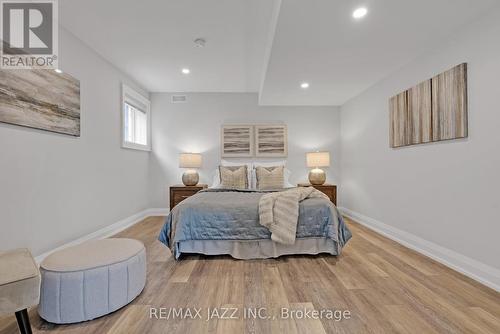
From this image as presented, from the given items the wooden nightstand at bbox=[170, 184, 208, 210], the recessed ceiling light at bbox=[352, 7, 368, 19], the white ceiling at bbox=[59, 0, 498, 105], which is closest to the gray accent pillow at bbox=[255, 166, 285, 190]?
the wooden nightstand at bbox=[170, 184, 208, 210]

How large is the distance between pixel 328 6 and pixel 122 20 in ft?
6.64

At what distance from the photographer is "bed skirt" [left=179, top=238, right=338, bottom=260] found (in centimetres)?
249

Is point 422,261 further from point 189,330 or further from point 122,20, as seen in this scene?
point 122,20

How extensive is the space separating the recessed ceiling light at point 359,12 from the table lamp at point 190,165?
3293 millimetres

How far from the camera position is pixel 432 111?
2471mm

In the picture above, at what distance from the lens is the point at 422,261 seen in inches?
94.0

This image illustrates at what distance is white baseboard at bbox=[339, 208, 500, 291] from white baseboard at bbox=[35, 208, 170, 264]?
150 inches

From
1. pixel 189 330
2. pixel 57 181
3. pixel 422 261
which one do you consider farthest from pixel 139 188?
pixel 422 261

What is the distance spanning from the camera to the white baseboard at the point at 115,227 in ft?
8.13

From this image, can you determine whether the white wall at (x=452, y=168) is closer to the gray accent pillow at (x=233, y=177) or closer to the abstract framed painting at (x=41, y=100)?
the gray accent pillow at (x=233, y=177)

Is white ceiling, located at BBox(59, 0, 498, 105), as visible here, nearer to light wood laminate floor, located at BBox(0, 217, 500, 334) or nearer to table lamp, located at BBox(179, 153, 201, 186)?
table lamp, located at BBox(179, 153, 201, 186)

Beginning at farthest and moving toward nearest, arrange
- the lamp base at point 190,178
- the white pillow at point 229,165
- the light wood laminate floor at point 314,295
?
the lamp base at point 190,178
the white pillow at point 229,165
the light wood laminate floor at point 314,295

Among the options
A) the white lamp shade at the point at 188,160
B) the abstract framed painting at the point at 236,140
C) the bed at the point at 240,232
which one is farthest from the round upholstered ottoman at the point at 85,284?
the abstract framed painting at the point at 236,140

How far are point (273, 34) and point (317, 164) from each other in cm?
271
